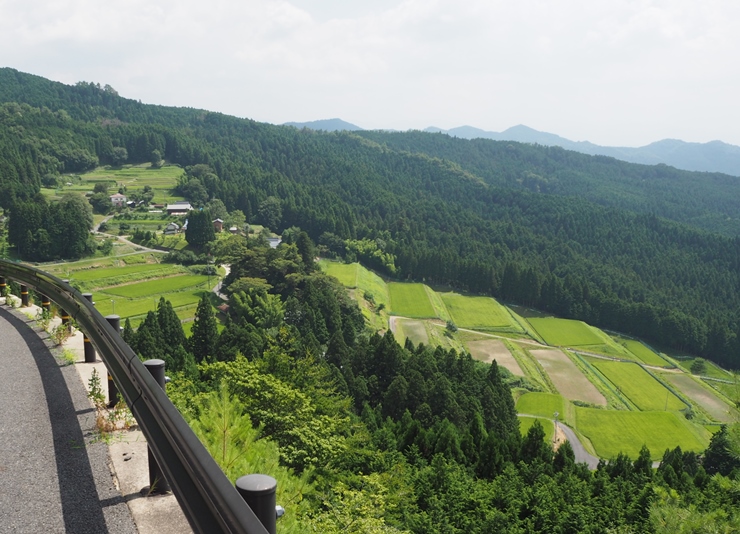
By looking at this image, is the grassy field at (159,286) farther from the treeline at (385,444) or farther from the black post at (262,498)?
the black post at (262,498)

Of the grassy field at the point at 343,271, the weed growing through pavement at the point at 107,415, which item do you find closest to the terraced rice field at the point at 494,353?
the grassy field at the point at 343,271

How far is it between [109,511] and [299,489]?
7021 mm

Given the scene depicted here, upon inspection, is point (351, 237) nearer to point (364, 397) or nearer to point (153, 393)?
point (364, 397)

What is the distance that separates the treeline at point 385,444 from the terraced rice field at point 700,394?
22064 millimetres

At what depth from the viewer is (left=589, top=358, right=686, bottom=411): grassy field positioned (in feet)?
218

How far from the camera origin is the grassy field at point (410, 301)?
89312mm

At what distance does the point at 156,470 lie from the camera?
4.92 metres

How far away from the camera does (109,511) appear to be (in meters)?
4.70

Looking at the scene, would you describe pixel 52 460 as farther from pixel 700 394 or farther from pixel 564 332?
pixel 564 332

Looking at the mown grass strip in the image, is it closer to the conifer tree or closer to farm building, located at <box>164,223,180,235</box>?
the conifer tree

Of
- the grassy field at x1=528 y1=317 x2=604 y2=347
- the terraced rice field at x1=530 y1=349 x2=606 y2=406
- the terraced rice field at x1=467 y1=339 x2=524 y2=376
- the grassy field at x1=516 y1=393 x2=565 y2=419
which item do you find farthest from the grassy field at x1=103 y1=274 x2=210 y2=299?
the grassy field at x1=528 y1=317 x2=604 y2=347

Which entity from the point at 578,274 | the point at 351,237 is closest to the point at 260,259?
the point at 351,237

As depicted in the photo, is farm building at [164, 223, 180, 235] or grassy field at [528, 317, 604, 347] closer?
grassy field at [528, 317, 604, 347]

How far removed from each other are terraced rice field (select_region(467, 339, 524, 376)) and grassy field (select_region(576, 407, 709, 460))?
11665 millimetres
